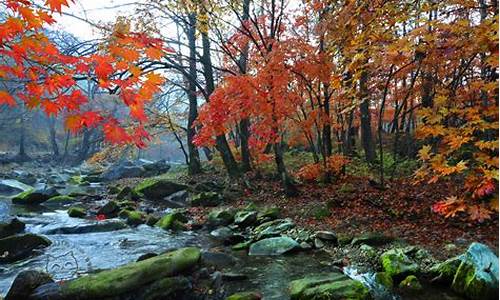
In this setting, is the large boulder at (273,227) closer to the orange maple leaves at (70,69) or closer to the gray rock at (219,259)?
the gray rock at (219,259)

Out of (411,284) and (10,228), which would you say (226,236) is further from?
(10,228)

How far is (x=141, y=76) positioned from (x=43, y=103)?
980 mm

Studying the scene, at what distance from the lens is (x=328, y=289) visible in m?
4.94

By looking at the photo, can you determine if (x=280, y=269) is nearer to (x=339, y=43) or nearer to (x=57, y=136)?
(x=339, y=43)

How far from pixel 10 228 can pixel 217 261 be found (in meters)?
5.27

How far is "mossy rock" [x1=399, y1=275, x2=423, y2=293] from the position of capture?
526cm

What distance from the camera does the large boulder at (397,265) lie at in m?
5.56

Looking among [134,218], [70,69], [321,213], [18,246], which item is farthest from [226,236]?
[70,69]

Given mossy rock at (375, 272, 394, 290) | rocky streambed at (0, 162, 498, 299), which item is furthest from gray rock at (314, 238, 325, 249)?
mossy rock at (375, 272, 394, 290)

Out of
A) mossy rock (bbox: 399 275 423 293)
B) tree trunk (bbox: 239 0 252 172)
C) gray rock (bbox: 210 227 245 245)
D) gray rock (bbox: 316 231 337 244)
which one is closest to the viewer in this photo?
mossy rock (bbox: 399 275 423 293)

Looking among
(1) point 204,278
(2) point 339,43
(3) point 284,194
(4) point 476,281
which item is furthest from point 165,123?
(4) point 476,281

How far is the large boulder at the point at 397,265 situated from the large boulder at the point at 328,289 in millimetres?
802

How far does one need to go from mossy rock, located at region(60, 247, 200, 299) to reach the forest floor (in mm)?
3731

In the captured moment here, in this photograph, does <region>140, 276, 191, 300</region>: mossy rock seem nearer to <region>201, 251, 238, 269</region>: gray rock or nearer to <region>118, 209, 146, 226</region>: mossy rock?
<region>201, 251, 238, 269</region>: gray rock
